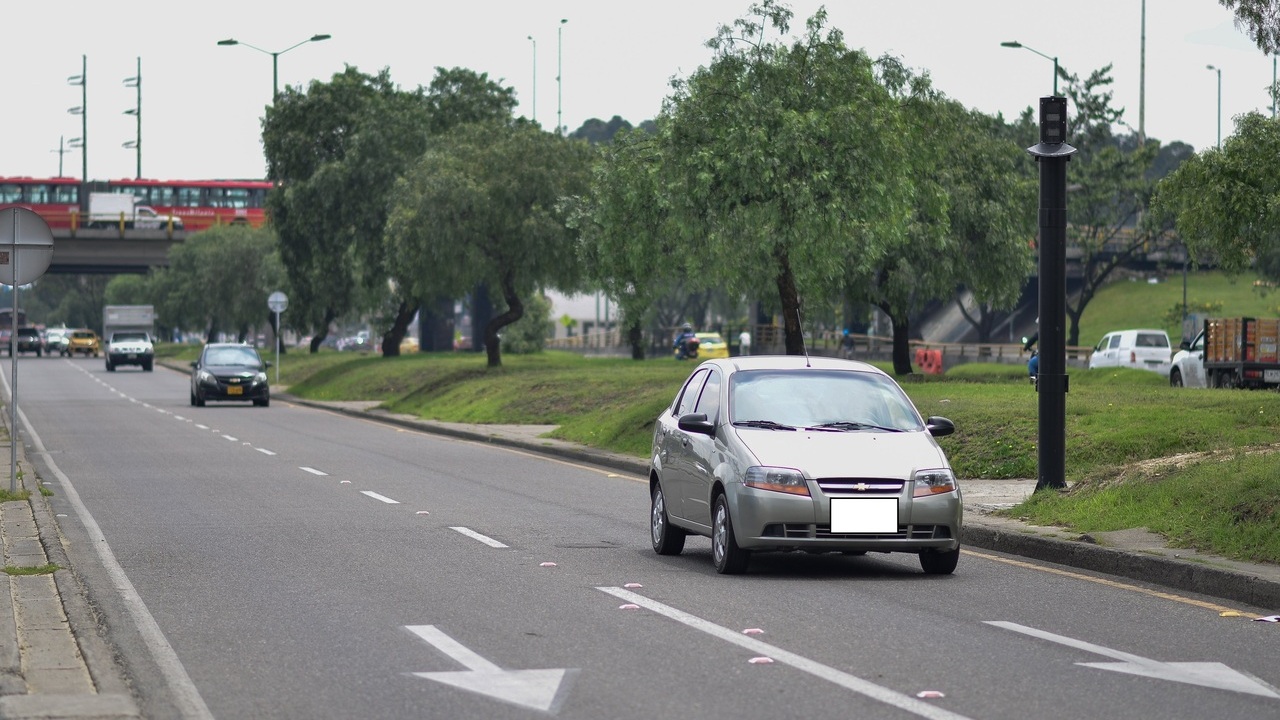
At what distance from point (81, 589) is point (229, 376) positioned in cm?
3489

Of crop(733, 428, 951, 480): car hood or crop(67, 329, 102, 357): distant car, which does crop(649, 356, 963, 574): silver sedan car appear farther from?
Result: crop(67, 329, 102, 357): distant car

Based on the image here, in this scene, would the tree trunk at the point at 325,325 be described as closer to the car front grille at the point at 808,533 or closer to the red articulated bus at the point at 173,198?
the red articulated bus at the point at 173,198

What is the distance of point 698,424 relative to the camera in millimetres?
12734

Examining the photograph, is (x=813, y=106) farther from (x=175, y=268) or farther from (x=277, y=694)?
(x=175, y=268)

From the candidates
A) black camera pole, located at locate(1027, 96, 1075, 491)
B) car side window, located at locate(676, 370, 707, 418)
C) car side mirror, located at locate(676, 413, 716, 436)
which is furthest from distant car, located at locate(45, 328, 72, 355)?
car side mirror, located at locate(676, 413, 716, 436)

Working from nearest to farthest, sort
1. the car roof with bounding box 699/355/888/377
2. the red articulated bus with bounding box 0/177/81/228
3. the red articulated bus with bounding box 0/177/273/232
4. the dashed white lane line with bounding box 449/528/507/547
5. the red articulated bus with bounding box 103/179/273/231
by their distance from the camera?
the car roof with bounding box 699/355/888/377 < the dashed white lane line with bounding box 449/528/507/547 < the red articulated bus with bounding box 0/177/81/228 < the red articulated bus with bounding box 0/177/273/232 < the red articulated bus with bounding box 103/179/273/231

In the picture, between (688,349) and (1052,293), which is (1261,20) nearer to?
(1052,293)

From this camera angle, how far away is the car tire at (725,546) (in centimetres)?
1216

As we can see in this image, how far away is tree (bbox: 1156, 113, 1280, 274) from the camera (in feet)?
81.5

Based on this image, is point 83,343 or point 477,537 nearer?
point 477,537

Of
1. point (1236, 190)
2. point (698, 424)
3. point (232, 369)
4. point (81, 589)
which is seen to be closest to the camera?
point (81, 589)

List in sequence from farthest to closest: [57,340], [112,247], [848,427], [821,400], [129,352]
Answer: [57,340] < [112,247] < [129,352] < [821,400] < [848,427]

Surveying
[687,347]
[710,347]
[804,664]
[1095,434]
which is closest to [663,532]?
[804,664]

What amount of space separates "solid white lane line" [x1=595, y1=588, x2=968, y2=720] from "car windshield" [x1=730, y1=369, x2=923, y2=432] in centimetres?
216
